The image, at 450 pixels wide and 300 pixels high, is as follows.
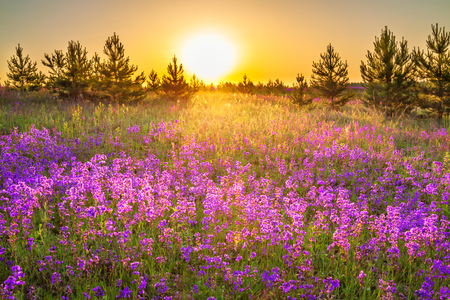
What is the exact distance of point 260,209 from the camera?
417cm

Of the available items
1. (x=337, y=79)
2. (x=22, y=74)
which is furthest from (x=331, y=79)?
(x=22, y=74)

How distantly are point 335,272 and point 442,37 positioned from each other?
16029 mm

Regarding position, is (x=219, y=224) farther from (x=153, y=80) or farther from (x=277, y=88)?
(x=277, y=88)

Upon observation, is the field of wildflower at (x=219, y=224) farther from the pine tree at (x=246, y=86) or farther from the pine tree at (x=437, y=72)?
the pine tree at (x=246, y=86)

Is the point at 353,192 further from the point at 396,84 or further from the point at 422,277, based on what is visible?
the point at 396,84

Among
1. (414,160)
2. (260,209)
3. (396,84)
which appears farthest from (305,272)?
(396,84)

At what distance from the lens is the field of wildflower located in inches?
115

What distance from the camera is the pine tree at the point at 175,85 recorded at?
20.0 meters

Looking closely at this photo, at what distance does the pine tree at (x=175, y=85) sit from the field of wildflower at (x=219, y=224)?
12.3m

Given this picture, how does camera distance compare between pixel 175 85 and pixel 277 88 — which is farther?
pixel 277 88

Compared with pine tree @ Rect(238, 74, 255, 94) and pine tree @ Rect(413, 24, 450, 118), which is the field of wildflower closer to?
pine tree @ Rect(413, 24, 450, 118)

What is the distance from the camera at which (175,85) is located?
2044cm

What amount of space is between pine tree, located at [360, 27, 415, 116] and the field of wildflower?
7.83 meters

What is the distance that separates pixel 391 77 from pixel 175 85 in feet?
45.7
